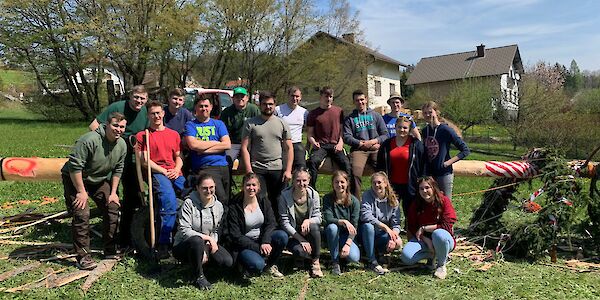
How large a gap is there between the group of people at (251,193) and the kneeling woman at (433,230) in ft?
0.04

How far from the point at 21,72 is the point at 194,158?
1038 inches

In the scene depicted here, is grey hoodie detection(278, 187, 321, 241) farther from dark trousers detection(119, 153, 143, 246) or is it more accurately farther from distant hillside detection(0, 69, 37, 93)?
distant hillside detection(0, 69, 37, 93)

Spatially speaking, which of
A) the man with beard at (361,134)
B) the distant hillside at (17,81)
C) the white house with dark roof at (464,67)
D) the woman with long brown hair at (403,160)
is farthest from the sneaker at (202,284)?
the white house with dark roof at (464,67)

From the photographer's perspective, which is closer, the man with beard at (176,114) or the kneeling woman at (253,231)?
the kneeling woman at (253,231)

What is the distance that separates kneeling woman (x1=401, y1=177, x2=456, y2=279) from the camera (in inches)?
198

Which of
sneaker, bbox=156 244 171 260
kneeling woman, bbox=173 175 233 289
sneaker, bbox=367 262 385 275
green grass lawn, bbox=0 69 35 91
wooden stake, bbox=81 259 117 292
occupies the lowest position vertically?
sneaker, bbox=367 262 385 275

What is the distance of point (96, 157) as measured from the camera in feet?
15.9

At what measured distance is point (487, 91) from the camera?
29078 millimetres

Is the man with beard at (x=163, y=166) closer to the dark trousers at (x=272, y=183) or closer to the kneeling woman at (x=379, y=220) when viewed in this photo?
the dark trousers at (x=272, y=183)

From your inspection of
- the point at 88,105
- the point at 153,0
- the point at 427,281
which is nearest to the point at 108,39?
the point at 153,0

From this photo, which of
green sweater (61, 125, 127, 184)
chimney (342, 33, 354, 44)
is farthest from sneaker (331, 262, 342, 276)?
chimney (342, 33, 354, 44)

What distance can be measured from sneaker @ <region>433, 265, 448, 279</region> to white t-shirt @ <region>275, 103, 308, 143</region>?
88.3 inches

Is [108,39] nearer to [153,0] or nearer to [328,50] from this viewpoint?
[153,0]

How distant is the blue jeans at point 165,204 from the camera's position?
16.4 ft
